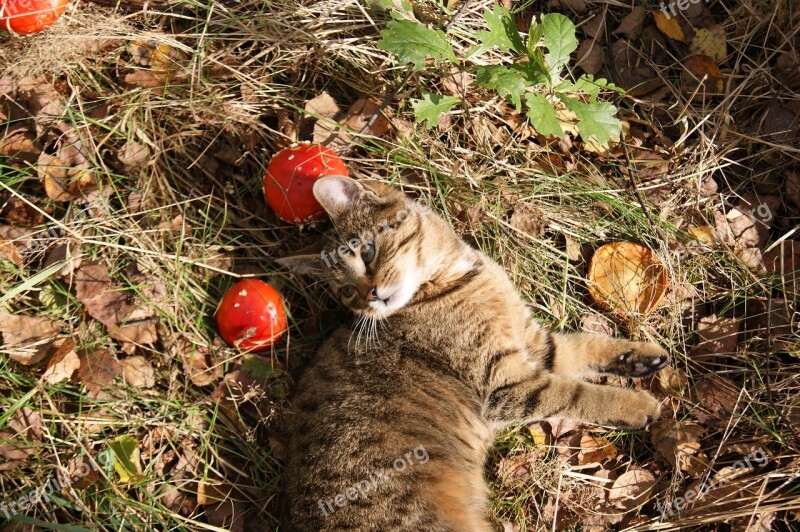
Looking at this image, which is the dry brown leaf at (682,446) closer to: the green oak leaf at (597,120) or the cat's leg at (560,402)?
the cat's leg at (560,402)

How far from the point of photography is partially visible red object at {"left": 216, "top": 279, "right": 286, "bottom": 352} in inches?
133

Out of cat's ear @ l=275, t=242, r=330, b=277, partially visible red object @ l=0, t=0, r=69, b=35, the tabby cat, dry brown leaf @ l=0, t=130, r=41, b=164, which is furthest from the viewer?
dry brown leaf @ l=0, t=130, r=41, b=164

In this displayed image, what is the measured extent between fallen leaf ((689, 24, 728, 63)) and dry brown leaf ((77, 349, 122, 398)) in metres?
4.29

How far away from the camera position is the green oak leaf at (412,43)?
3180mm

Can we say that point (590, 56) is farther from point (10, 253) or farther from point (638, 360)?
point (10, 253)

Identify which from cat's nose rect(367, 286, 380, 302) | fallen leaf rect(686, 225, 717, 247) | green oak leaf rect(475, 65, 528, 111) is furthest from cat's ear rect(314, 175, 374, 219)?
fallen leaf rect(686, 225, 717, 247)

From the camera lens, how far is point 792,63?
393 centimetres

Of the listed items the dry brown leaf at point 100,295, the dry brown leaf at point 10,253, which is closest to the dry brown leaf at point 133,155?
the dry brown leaf at point 100,295

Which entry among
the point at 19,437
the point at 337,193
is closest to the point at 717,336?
the point at 337,193

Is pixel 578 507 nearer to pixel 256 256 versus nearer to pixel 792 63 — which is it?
pixel 256 256

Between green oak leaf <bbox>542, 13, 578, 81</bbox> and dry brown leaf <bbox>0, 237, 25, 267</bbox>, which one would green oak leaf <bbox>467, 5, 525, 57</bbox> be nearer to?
green oak leaf <bbox>542, 13, 578, 81</bbox>

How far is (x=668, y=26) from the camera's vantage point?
401cm

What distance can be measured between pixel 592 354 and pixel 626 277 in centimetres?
55

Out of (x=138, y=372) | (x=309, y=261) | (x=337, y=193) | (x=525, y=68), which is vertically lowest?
(x=138, y=372)
